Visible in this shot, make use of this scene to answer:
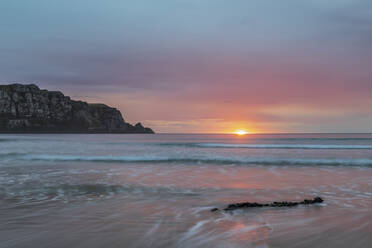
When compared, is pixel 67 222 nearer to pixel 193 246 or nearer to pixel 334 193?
pixel 193 246

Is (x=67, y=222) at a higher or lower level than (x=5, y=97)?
lower

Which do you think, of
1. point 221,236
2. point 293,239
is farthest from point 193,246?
point 293,239

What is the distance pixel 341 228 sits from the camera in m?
6.18

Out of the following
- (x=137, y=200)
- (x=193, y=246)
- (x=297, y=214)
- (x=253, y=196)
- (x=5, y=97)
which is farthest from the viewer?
(x=5, y=97)

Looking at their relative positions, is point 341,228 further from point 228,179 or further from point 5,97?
point 5,97

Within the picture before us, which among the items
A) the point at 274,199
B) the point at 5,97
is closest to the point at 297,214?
the point at 274,199

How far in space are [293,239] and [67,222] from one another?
16.4ft

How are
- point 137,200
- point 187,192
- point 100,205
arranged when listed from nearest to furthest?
1. point 100,205
2. point 137,200
3. point 187,192

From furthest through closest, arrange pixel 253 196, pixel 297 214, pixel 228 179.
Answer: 1. pixel 228 179
2. pixel 253 196
3. pixel 297 214

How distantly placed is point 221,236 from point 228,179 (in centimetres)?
841

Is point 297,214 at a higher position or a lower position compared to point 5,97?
lower

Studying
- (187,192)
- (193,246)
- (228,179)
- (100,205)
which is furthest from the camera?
(228,179)

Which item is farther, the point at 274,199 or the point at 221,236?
the point at 274,199

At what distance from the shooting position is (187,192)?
10.5 metres
